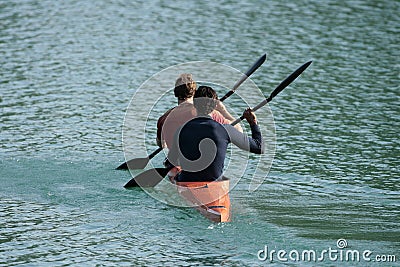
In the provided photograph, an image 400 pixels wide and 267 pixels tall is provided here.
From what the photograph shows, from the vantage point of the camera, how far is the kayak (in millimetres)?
11125

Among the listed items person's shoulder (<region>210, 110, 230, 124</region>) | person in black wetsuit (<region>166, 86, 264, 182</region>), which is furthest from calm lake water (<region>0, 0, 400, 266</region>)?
person's shoulder (<region>210, 110, 230, 124</region>)

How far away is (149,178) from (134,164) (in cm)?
95

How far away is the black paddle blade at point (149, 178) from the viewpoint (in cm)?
1280

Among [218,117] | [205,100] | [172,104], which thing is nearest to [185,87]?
[218,117]

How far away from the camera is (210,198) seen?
37.0ft

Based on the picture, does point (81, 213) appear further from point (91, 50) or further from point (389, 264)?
point (91, 50)

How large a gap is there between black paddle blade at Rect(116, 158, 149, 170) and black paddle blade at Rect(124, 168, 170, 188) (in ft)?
2.63

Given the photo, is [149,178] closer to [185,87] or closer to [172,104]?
[185,87]

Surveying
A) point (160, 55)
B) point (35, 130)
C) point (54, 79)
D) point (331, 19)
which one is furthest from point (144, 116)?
point (331, 19)

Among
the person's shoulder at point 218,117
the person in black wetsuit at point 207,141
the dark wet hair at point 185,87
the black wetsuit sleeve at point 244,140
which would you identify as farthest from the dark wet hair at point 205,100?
the dark wet hair at point 185,87

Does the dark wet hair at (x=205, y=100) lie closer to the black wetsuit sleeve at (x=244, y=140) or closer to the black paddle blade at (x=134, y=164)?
the black wetsuit sleeve at (x=244, y=140)

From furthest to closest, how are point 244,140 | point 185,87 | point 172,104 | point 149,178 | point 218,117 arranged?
point 172,104
point 149,178
point 185,87
point 218,117
point 244,140

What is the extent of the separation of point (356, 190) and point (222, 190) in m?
2.40

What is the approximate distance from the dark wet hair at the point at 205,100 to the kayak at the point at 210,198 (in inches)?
35.5
